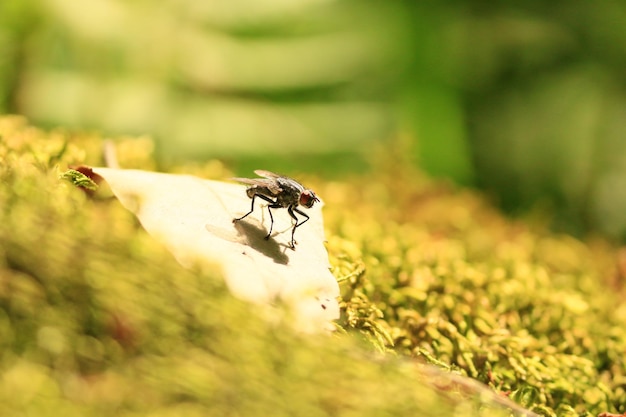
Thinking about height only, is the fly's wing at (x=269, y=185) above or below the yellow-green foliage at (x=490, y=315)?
above

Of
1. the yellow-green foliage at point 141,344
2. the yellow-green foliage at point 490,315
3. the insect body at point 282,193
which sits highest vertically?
the insect body at point 282,193

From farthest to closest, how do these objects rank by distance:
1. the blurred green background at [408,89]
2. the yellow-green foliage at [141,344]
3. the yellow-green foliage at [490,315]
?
the blurred green background at [408,89]
the yellow-green foliage at [490,315]
the yellow-green foliage at [141,344]

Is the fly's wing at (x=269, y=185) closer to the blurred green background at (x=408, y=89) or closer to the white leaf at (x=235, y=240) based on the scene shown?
the white leaf at (x=235, y=240)

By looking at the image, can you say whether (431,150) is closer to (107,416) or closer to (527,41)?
(527,41)

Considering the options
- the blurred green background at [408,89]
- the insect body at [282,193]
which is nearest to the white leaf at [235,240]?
the insect body at [282,193]

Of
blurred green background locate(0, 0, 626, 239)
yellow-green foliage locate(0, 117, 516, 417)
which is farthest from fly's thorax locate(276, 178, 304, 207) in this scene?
blurred green background locate(0, 0, 626, 239)

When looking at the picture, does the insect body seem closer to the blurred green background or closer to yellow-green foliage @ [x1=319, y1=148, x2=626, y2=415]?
yellow-green foliage @ [x1=319, y1=148, x2=626, y2=415]

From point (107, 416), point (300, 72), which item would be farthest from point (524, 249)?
point (300, 72)
